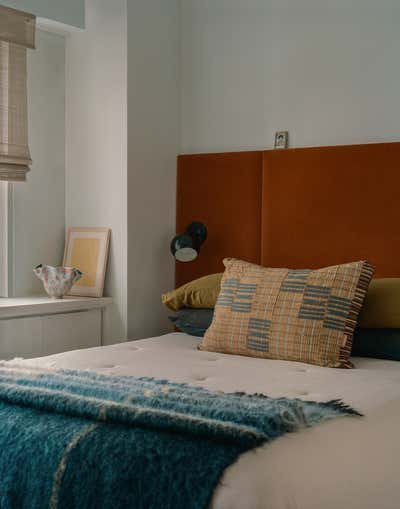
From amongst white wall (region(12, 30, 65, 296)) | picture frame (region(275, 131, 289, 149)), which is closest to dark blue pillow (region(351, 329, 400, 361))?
picture frame (region(275, 131, 289, 149))

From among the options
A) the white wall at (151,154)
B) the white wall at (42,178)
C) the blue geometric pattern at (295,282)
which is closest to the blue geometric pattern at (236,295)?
the blue geometric pattern at (295,282)

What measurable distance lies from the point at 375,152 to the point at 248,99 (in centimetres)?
80

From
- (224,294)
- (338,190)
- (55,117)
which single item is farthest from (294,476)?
(55,117)

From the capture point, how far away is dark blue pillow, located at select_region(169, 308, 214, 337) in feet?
10.5

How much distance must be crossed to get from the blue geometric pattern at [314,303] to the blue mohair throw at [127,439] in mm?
753

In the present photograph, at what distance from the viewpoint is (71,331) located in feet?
11.5

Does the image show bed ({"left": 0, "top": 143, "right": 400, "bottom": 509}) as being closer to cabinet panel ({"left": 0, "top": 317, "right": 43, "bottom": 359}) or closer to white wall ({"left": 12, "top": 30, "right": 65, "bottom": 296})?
cabinet panel ({"left": 0, "top": 317, "right": 43, "bottom": 359})

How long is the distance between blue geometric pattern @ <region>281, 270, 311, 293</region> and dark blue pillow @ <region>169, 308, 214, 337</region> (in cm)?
49

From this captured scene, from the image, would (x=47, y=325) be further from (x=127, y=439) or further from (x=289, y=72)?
(x=127, y=439)

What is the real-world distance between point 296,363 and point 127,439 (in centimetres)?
111

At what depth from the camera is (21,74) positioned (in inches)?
142

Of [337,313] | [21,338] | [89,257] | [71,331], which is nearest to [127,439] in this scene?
[337,313]

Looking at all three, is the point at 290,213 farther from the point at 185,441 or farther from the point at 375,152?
the point at 185,441

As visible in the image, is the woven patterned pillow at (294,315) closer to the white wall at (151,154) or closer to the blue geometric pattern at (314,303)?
the blue geometric pattern at (314,303)
